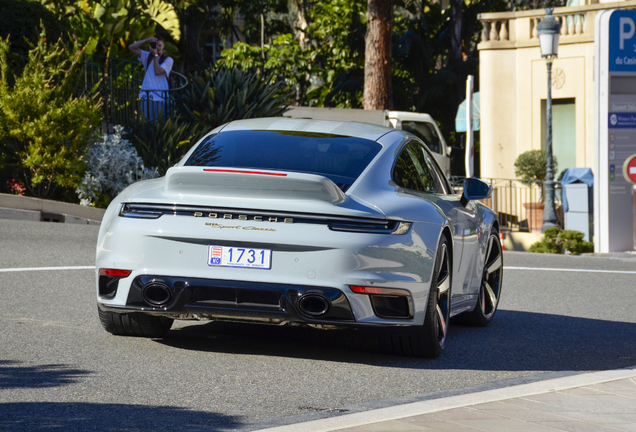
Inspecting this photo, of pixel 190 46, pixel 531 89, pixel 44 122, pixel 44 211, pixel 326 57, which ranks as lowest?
pixel 44 211

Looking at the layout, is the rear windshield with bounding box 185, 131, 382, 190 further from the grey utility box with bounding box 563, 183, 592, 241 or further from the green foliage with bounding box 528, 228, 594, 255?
the grey utility box with bounding box 563, 183, 592, 241

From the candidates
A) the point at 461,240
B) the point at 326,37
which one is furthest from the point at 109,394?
the point at 326,37

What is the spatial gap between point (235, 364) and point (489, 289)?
309 centimetres

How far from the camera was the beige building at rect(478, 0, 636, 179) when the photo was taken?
27.8 metres

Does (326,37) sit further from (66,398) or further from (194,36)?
(66,398)

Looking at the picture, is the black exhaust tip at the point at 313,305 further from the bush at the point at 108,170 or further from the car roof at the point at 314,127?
the bush at the point at 108,170

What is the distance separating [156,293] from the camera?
232 inches

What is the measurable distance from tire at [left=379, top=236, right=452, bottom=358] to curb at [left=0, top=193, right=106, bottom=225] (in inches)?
376

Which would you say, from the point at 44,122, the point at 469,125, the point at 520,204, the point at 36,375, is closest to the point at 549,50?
the point at 469,125

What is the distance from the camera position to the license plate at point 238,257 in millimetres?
5703

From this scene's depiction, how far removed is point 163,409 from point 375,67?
63.4 feet

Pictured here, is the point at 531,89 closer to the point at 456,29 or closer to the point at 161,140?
the point at 456,29

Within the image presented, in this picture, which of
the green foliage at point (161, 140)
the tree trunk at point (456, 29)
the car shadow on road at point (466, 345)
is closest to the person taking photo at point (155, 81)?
the green foliage at point (161, 140)

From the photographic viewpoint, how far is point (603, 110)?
18.1 m
